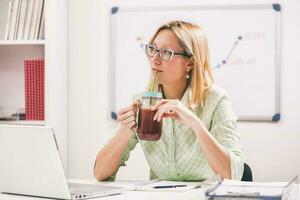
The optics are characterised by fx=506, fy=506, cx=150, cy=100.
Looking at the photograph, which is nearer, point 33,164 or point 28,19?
point 33,164

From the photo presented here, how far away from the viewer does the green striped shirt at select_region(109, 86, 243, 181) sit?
209cm

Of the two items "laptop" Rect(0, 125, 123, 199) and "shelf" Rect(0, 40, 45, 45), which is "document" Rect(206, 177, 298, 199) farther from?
"shelf" Rect(0, 40, 45, 45)

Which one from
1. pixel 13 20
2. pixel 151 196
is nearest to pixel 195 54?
pixel 151 196

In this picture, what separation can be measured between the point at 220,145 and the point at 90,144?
1684 mm

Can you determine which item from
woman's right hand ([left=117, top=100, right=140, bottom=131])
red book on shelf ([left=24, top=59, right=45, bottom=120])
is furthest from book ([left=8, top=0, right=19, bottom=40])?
woman's right hand ([left=117, top=100, right=140, bottom=131])

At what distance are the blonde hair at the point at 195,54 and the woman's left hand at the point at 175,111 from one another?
0.49 feet

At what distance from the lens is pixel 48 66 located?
3.19 m

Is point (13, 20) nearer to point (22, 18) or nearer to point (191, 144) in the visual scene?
point (22, 18)

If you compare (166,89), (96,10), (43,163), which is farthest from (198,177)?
(96,10)

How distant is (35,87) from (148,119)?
158 cm

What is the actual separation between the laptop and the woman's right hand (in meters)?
0.42

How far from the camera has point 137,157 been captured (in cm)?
349

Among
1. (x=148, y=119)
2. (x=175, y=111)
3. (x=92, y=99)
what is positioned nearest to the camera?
(x=148, y=119)

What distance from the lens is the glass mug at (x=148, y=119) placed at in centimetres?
185
